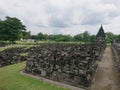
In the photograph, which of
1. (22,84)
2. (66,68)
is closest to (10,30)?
(22,84)

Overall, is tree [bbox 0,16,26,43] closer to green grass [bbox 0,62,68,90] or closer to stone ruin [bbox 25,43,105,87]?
stone ruin [bbox 25,43,105,87]

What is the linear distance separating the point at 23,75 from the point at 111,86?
5356mm

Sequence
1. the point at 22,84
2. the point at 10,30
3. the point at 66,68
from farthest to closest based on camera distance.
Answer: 1. the point at 10,30
2. the point at 66,68
3. the point at 22,84

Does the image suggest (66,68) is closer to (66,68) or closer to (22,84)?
(66,68)

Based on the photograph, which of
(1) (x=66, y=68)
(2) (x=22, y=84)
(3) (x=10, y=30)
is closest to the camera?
(2) (x=22, y=84)

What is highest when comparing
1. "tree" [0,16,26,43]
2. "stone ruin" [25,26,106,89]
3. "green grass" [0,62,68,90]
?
"tree" [0,16,26,43]

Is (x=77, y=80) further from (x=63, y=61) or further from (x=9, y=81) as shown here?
(x=9, y=81)

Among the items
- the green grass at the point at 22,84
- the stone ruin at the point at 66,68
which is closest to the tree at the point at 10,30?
the stone ruin at the point at 66,68

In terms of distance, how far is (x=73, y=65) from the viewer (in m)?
8.73

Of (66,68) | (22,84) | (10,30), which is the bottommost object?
(22,84)

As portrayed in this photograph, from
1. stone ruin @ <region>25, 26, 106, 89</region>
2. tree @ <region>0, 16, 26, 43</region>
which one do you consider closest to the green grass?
stone ruin @ <region>25, 26, 106, 89</region>

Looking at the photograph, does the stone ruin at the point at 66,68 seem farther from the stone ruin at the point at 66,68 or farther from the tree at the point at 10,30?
the tree at the point at 10,30

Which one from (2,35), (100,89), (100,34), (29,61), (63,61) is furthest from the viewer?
(100,34)

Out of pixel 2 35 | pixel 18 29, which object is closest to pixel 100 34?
pixel 18 29
